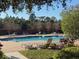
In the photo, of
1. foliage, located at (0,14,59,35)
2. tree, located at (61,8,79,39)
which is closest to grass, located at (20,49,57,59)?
tree, located at (61,8,79,39)

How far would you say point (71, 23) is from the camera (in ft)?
80.9

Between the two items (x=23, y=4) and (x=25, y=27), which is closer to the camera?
(x=23, y=4)

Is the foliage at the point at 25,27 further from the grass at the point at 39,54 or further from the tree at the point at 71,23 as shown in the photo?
the grass at the point at 39,54

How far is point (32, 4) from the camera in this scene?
29.2ft

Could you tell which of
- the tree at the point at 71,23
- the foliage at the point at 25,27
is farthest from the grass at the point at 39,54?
the foliage at the point at 25,27

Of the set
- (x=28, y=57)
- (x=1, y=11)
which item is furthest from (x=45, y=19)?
(x=1, y=11)

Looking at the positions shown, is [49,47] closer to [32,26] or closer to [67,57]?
[67,57]

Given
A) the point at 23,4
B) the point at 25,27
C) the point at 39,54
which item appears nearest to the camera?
the point at 23,4

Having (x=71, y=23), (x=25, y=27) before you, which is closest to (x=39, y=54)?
(x=71, y=23)

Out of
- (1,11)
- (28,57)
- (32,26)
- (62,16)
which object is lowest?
(32,26)

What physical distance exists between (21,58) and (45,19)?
5338 centimetres

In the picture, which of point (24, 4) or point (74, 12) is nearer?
point (24, 4)

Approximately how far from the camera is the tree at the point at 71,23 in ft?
80.2

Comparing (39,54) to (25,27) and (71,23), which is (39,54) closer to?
(71,23)
